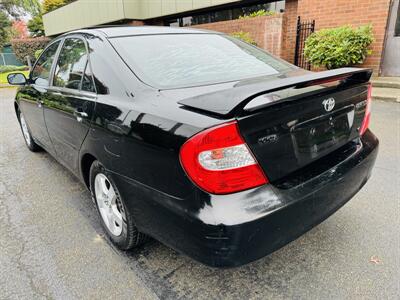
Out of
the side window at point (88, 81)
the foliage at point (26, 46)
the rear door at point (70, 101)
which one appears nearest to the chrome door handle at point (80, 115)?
the rear door at point (70, 101)

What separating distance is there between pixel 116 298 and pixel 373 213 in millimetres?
2172

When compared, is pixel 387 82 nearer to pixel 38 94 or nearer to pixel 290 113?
pixel 290 113

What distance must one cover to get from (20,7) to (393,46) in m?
31.4

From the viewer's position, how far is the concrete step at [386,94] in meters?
6.31

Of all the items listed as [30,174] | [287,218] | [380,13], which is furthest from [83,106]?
[380,13]

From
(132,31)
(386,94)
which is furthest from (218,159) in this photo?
(386,94)

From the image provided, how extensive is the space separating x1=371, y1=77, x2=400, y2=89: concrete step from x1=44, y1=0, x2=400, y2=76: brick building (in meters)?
0.33

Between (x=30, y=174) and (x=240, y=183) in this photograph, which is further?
(x=30, y=174)

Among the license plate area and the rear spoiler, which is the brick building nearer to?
the license plate area

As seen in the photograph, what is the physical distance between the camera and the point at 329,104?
187 centimetres

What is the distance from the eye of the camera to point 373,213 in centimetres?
274

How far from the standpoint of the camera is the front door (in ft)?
24.2

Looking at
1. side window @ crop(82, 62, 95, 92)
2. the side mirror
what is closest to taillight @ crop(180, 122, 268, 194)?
side window @ crop(82, 62, 95, 92)

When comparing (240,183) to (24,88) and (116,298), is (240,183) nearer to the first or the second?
(116,298)
